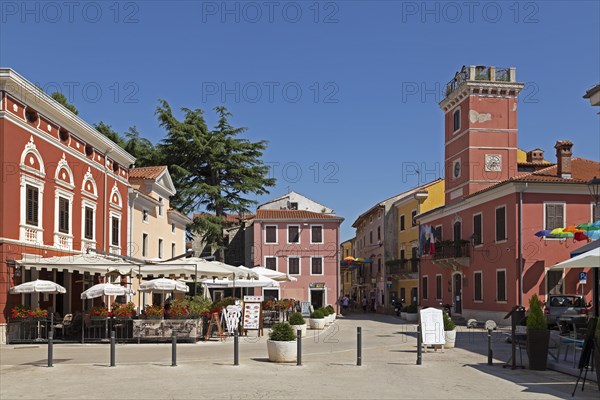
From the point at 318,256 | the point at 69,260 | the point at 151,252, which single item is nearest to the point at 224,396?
the point at 69,260

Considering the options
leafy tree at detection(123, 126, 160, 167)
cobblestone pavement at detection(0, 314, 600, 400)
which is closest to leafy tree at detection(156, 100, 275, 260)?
leafy tree at detection(123, 126, 160, 167)

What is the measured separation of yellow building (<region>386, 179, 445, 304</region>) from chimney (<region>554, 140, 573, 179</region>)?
15974 mm

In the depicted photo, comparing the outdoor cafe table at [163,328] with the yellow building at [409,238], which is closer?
the outdoor cafe table at [163,328]

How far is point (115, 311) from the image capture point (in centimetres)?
2202

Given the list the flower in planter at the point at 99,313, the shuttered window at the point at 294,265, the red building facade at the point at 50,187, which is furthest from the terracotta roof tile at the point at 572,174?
the shuttered window at the point at 294,265

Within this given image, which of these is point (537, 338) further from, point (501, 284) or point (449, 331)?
point (501, 284)

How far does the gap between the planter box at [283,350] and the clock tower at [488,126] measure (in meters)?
26.6

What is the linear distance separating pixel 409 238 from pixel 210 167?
16471 millimetres

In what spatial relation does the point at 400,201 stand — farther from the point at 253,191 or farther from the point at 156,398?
the point at 156,398

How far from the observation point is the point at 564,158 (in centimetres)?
3569

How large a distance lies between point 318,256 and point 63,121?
32570mm

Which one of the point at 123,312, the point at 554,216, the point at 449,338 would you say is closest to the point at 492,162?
the point at 554,216

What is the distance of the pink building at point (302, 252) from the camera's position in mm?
56938

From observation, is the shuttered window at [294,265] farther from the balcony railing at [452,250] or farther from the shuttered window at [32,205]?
the shuttered window at [32,205]
